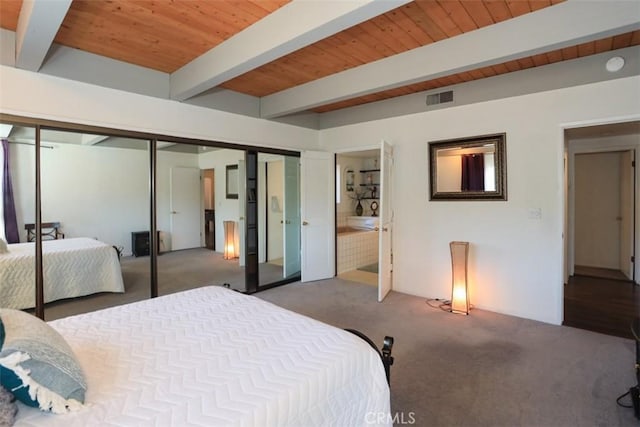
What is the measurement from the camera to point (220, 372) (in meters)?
1.30

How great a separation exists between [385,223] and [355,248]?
1840 millimetres

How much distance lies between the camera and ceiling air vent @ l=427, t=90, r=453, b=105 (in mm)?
4012

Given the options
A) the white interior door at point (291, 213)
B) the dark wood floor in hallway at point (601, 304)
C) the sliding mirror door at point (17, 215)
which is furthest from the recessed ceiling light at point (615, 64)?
the sliding mirror door at point (17, 215)

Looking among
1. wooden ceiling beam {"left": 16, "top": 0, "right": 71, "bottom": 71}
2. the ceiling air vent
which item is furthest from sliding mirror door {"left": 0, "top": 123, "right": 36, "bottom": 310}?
the ceiling air vent

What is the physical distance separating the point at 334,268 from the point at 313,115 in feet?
8.46

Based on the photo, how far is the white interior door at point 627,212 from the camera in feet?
16.1

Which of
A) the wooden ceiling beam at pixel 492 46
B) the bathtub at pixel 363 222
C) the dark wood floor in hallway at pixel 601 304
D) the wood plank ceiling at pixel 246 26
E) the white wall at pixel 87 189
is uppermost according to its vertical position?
the wood plank ceiling at pixel 246 26

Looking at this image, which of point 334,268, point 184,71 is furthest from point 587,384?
point 184,71

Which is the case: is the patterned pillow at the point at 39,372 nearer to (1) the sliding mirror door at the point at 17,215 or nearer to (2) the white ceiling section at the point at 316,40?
(2) the white ceiling section at the point at 316,40

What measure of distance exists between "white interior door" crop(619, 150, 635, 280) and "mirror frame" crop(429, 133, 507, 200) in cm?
277

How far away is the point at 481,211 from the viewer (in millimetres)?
3885

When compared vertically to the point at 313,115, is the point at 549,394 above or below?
below

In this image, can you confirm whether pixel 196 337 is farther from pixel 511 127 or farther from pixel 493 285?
pixel 511 127

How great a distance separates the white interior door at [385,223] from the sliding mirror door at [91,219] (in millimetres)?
3144
